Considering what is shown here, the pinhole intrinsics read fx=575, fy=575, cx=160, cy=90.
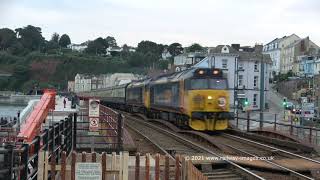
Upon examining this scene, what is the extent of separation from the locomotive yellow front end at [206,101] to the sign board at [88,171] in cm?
1744

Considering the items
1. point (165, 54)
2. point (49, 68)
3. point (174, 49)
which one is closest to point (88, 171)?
point (49, 68)

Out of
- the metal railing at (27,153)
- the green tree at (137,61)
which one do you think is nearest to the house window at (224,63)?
the green tree at (137,61)

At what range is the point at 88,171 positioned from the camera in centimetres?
989

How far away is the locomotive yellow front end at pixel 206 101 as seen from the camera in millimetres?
27250

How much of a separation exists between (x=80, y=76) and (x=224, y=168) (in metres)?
142

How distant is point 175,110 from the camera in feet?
100

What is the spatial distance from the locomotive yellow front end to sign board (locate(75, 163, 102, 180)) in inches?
686

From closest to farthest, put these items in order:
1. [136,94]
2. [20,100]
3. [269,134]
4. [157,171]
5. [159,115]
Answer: [157,171] → [269,134] → [159,115] → [136,94] → [20,100]

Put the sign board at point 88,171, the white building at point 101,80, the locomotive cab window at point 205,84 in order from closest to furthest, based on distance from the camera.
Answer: the sign board at point 88,171
the locomotive cab window at point 205,84
the white building at point 101,80

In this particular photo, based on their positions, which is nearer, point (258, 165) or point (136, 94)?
point (258, 165)

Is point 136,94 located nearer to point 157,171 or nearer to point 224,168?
point 224,168

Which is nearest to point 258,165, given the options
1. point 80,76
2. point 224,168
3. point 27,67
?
point 224,168

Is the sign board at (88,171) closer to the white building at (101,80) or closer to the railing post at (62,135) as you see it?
the railing post at (62,135)

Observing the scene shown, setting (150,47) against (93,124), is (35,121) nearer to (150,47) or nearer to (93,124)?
(93,124)
